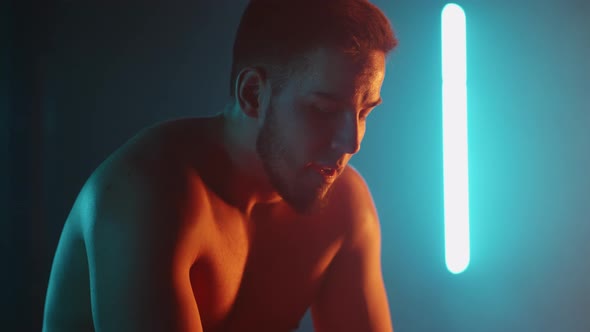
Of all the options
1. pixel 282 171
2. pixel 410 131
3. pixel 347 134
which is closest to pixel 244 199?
pixel 282 171

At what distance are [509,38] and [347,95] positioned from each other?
84cm

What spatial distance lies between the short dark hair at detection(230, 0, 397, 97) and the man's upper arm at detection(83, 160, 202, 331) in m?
0.23

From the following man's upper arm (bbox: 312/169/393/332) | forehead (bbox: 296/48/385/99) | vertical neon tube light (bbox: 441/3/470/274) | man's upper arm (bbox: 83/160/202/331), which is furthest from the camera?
vertical neon tube light (bbox: 441/3/470/274)

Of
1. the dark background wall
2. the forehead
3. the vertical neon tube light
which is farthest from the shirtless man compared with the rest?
the vertical neon tube light

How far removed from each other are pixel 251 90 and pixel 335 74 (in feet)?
0.41

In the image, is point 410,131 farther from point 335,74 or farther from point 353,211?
point 335,74

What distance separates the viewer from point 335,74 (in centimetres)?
75

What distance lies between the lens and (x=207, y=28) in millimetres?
1088

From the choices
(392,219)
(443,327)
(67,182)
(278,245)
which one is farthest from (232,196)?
(443,327)

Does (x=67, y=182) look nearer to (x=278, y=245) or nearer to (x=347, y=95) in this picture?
(x=278, y=245)

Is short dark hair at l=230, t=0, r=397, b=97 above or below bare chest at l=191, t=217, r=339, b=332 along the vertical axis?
above

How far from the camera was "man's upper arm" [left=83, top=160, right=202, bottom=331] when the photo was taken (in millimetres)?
651

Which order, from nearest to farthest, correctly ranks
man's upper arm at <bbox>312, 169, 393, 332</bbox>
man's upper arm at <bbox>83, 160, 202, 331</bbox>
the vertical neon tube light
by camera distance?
man's upper arm at <bbox>83, 160, 202, 331</bbox>
man's upper arm at <bbox>312, 169, 393, 332</bbox>
the vertical neon tube light

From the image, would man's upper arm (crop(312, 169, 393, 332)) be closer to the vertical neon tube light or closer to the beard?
the beard
